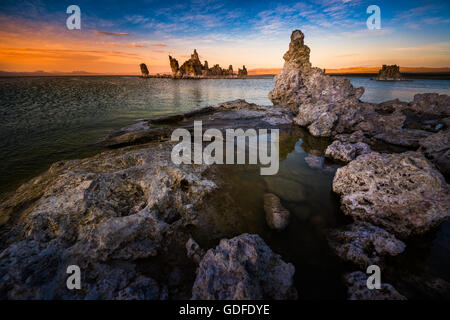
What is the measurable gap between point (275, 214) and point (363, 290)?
8.25ft

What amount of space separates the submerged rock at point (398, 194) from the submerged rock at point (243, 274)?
3.92 metres

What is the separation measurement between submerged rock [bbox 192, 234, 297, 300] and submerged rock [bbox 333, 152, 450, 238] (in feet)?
12.9

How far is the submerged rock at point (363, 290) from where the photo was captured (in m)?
3.19

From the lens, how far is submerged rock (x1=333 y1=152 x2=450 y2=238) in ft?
16.0

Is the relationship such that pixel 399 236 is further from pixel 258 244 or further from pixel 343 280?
pixel 258 244

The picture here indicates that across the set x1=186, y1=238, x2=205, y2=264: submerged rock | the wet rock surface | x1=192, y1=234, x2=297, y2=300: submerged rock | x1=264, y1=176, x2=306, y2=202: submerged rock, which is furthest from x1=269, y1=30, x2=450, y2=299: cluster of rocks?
the wet rock surface

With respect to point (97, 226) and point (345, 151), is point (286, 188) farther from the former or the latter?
point (97, 226)

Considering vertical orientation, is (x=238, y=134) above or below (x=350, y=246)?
above

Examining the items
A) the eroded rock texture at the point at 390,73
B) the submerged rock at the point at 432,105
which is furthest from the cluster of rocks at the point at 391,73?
the submerged rock at the point at 432,105

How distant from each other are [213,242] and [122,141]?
11.1 meters

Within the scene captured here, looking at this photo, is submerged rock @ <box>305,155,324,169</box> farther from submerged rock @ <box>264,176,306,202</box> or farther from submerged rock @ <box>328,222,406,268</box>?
submerged rock @ <box>328,222,406,268</box>

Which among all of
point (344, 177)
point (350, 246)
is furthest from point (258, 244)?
point (344, 177)

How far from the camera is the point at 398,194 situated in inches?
206

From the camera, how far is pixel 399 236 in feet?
16.1
